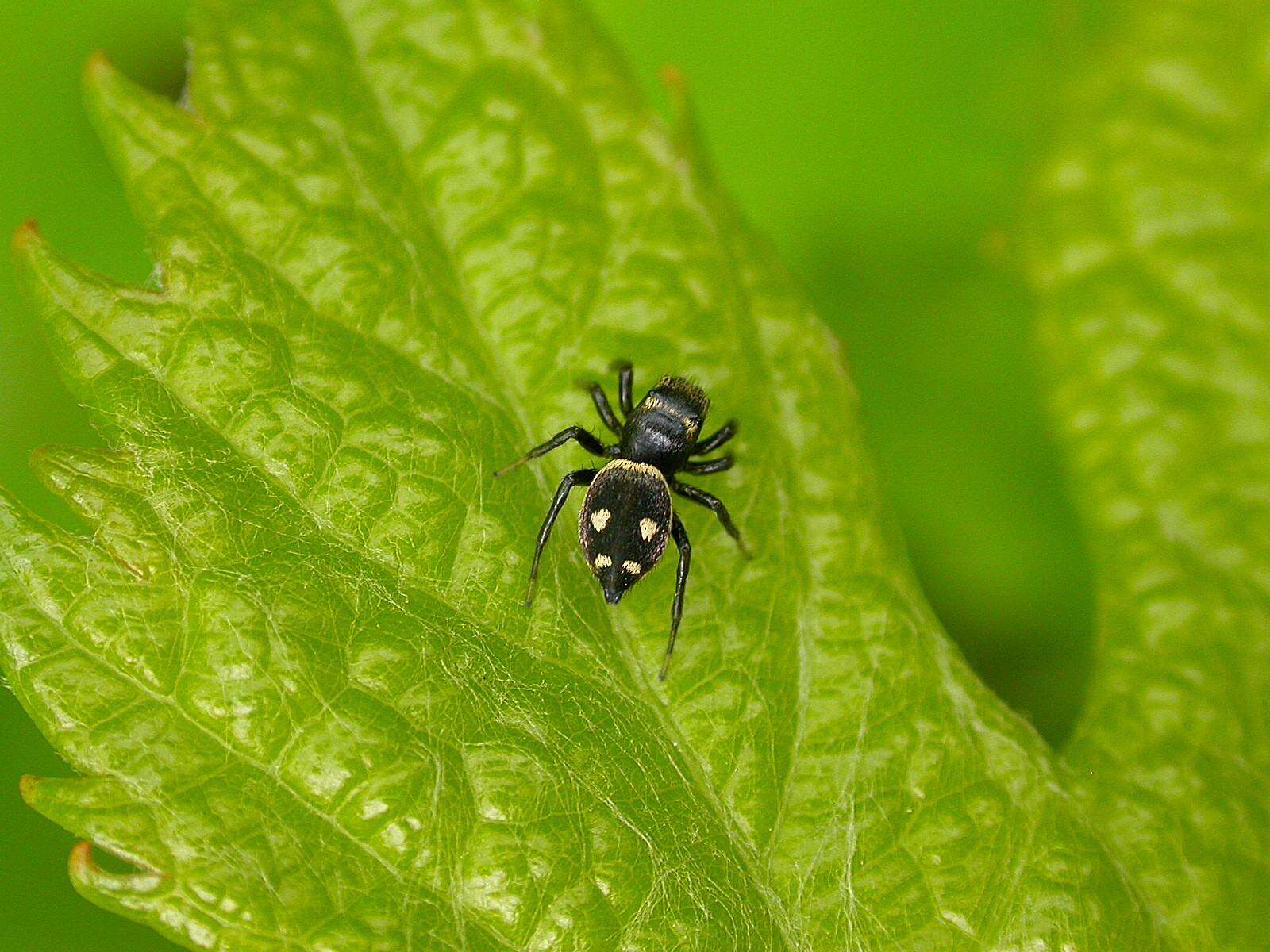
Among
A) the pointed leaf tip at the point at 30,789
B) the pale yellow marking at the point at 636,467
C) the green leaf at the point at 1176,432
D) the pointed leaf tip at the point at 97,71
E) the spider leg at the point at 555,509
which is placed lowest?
the green leaf at the point at 1176,432

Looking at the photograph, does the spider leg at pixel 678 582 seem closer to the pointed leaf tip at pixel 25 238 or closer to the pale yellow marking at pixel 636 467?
the pale yellow marking at pixel 636 467

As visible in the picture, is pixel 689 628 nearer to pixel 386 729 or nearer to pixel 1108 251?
pixel 386 729

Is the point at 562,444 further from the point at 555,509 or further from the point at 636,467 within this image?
the point at 636,467

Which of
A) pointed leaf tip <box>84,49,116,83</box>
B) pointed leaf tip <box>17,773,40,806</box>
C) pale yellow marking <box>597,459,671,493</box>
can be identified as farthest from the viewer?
pale yellow marking <box>597,459,671,493</box>

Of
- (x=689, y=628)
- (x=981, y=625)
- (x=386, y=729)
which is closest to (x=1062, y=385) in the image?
A: (x=981, y=625)

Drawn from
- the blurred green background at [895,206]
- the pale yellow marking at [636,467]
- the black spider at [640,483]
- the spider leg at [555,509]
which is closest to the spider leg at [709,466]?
the black spider at [640,483]

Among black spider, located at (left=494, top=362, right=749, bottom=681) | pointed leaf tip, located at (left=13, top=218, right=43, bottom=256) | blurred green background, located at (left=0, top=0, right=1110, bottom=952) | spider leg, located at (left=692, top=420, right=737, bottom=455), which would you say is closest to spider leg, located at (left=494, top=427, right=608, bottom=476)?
black spider, located at (left=494, top=362, right=749, bottom=681)

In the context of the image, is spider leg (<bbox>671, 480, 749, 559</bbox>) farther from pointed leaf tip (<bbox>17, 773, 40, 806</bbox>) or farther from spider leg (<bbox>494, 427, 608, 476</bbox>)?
pointed leaf tip (<bbox>17, 773, 40, 806</bbox>)
